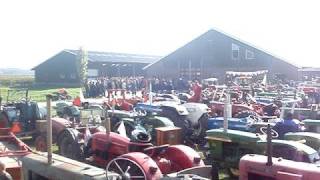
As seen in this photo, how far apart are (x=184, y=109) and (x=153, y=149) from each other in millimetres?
5708

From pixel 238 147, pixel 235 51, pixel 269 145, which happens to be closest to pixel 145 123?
pixel 238 147

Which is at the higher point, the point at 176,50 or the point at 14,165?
the point at 176,50

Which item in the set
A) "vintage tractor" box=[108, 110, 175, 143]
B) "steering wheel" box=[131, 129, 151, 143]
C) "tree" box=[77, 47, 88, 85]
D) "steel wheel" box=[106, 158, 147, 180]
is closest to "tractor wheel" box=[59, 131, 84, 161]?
"vintage tractor" box=[108, 110, 175, 143]

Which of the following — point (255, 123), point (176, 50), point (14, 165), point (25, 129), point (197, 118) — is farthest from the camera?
point (176, 50)

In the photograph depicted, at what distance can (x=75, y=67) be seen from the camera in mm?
48562

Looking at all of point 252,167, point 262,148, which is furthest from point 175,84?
point 252,167

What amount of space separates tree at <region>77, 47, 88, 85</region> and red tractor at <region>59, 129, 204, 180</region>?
113ft

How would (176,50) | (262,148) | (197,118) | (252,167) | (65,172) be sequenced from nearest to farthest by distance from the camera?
(65,172)
(252,167)
(262,148)
(197,118)
(176,50)

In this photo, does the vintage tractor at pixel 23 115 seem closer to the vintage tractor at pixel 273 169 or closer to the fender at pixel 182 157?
the fender at pixel 182 157

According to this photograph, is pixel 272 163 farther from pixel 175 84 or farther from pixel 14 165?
pixel 175 84

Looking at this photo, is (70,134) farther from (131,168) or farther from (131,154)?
(131,168)

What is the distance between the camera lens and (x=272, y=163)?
17.7 feet

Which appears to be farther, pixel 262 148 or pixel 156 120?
pixel 156 120

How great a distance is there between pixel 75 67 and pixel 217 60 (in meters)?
18.5
